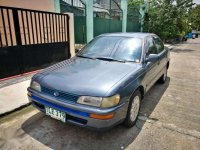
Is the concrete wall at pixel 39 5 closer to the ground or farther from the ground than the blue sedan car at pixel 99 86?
farther from the ground

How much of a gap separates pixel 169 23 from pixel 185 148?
16252mm

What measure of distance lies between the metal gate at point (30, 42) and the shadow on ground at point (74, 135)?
8.58 ft

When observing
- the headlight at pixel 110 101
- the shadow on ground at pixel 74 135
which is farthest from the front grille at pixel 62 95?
the shadow on ground at pixel 74 135

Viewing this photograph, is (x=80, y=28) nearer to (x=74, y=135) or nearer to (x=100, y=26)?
(x=100, y=26)

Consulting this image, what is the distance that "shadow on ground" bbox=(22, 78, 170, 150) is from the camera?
2.79 meters

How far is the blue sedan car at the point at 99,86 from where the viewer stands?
99.3 inches

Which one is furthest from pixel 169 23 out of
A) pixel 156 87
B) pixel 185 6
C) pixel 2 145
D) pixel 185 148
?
pixel 2 145

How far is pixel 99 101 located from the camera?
2.49 metres

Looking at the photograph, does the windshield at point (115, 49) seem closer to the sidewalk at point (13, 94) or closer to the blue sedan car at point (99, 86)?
the blue sedan car at point (99, 86)

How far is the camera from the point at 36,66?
6.28m

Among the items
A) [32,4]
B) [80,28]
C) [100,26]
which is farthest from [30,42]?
[100,26]

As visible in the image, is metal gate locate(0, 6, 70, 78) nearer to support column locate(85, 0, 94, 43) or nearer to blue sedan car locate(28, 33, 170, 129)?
blue sedan car locate(28, 33, 170, 129)

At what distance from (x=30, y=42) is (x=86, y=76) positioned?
404cm

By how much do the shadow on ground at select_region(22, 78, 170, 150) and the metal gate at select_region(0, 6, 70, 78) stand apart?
8.58 ft
